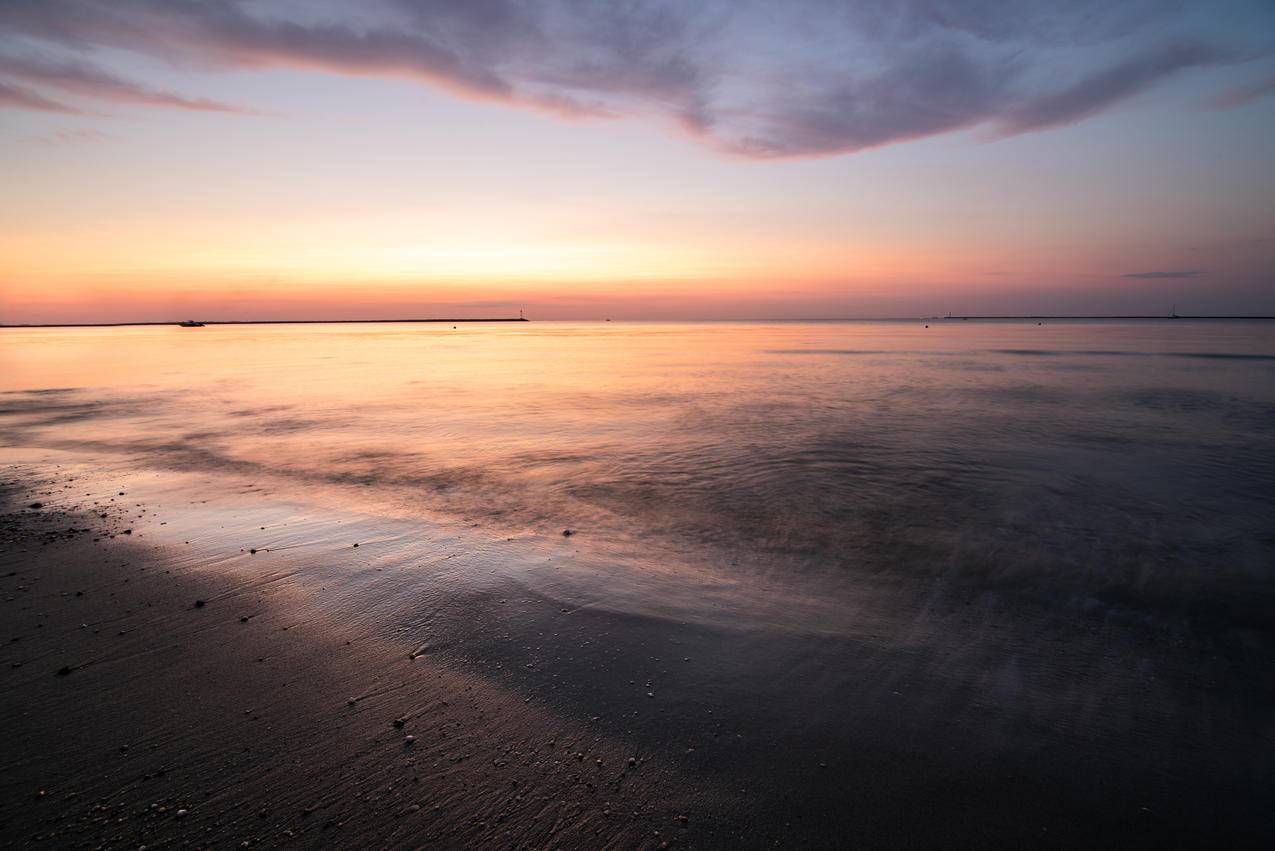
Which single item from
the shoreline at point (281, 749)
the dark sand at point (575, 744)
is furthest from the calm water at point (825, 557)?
the shoreline at point (281, 749)

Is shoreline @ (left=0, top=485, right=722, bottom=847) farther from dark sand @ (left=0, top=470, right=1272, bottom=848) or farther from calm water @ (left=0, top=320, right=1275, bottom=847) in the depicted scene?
calm water @ (left=0, top=320, right=1275, bottom=847)

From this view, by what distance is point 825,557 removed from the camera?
8.32 m

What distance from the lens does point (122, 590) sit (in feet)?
22.0

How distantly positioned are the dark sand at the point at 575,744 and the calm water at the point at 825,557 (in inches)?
1.7

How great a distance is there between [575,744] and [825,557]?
5.06 metres

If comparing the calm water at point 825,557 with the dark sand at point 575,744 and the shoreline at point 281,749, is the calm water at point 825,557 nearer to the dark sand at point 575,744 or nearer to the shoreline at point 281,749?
the dark sand at point 575,744

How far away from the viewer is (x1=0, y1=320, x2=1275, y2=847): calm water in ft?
15.1

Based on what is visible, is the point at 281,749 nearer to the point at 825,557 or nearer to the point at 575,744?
the point at 575,744

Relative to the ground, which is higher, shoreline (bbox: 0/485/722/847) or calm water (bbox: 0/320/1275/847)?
shoreline (bbox: 0/485/722/847)

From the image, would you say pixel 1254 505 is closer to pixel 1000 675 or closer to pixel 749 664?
pixel 1000 675

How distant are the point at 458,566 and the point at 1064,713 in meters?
6.48

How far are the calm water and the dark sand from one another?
4 centimetres

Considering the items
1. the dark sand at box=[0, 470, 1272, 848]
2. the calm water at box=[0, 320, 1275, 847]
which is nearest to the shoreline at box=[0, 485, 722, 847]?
the dark sand at box=[0, 470, 1272, 848]

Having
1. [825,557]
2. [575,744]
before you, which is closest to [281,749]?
[575,744]
